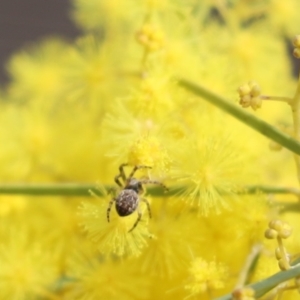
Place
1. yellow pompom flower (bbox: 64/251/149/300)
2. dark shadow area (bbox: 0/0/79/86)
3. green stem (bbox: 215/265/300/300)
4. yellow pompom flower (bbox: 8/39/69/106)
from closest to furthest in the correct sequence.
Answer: green stem (bbox: 215/265/300/300) < yellow pompom flower (bbox: 64/251/149/300) < yellow pompom flower (bbox: 8/39/69/106) < dark shadow area (bbox: 0/0/79/86)

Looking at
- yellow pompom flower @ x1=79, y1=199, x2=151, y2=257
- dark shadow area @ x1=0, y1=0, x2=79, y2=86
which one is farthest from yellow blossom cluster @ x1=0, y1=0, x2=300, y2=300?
dark shadow area @ x1=0, y1=0, x2=79, y2=86

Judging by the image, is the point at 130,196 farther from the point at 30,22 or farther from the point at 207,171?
the point at 30,22

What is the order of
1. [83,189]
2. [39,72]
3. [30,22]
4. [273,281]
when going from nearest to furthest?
1. [273,281]
2. [83,189]
3. [39,72]
4. [30,22]

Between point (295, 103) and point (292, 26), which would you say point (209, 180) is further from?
point (292, 26)

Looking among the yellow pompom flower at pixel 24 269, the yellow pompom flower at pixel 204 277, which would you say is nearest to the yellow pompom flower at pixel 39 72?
the yellow pompom flower at pixel 24 269

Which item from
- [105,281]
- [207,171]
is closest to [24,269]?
[105,281]

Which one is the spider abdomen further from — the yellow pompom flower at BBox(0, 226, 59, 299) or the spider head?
the yellow pompom flower at BBox(0, 226, 59, 299)

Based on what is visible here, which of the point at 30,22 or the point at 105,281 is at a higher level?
the point at 30,22
